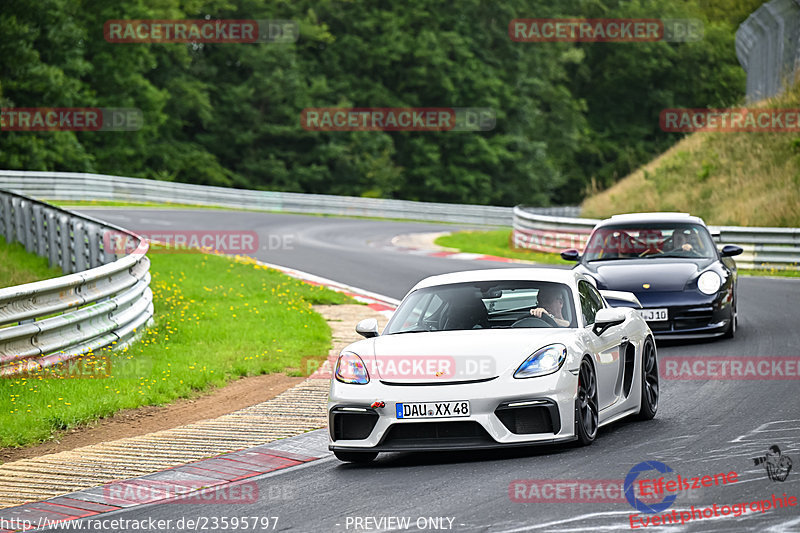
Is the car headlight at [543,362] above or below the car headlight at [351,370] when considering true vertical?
above

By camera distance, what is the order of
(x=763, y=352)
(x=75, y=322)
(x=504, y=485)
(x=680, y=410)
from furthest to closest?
1. (x=763, y=352)
2. (x=75, y=322)
3. (x=680, y=410)
4. (x=504, y=485)

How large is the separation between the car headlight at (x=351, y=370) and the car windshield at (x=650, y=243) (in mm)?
7041

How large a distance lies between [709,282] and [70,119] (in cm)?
4372

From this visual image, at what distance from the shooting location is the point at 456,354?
806 centimetres

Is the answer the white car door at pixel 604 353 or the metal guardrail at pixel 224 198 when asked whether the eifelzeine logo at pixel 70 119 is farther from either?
the white car door at pixel 604 353

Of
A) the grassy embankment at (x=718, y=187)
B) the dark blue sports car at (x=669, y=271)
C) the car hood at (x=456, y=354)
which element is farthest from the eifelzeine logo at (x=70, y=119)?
the car hood at (x=456, y=354)

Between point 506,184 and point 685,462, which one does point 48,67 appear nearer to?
point 506,184

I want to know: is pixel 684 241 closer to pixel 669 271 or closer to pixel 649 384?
pixel 669 271

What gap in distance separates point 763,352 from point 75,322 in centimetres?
714

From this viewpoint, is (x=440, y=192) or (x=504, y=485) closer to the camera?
(x=504, y=485)

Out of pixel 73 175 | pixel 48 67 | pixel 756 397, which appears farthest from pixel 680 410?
pixel 48 67

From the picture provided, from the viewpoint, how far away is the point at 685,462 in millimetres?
7523

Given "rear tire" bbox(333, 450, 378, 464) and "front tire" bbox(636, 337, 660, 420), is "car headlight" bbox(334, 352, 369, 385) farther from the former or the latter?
"front tire" bbox(636, 337, 660, 420)

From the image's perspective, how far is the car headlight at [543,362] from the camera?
26.0 ft
